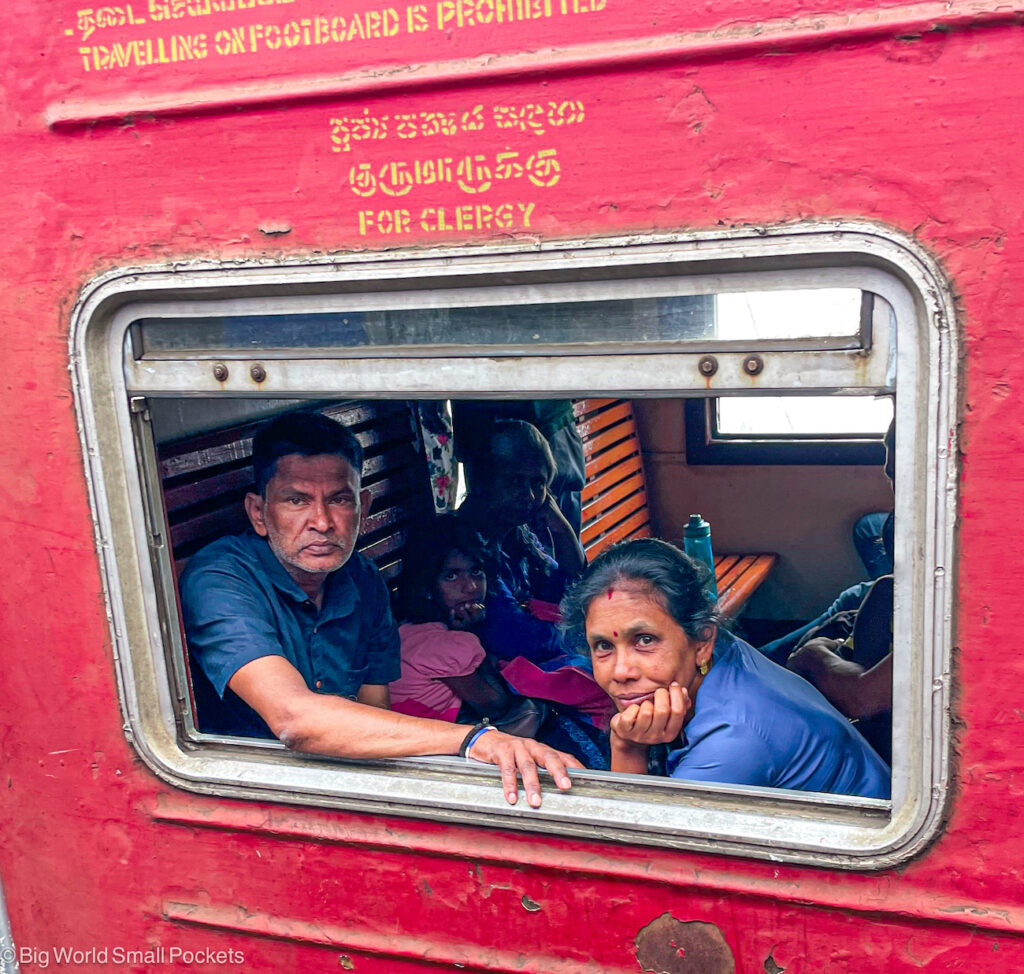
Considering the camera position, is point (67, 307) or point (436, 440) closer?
point (67, 307)

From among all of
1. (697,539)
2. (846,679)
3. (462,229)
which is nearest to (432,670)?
(846,679)

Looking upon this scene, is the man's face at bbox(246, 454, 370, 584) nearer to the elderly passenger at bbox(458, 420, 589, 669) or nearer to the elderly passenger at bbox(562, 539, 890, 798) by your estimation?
the elderly passenger at bbox(562, 539, 890, 798)

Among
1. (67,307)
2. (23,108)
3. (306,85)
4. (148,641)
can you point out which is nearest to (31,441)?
(67,307)

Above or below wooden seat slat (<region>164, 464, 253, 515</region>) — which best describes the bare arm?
below

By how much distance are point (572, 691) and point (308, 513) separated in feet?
3.18

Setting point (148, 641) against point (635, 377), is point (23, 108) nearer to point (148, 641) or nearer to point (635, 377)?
point (148, 641)

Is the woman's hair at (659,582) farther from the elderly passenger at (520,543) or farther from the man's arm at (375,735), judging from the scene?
the elderly passenger at (520,543)

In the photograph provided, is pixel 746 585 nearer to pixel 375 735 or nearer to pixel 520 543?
pixel 520 543

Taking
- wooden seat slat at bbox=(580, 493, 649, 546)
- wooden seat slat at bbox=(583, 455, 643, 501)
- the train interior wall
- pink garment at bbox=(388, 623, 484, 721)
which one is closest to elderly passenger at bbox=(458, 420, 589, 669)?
pink garment at bbox=(388, 623, 484, 721)

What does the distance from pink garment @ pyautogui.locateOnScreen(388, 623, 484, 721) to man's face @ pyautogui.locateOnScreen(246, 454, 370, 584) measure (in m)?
0.57

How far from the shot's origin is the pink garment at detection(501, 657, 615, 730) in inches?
123

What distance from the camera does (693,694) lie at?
95.5 inches

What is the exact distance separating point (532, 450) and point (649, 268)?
7.76 feet

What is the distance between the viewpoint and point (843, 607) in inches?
156
